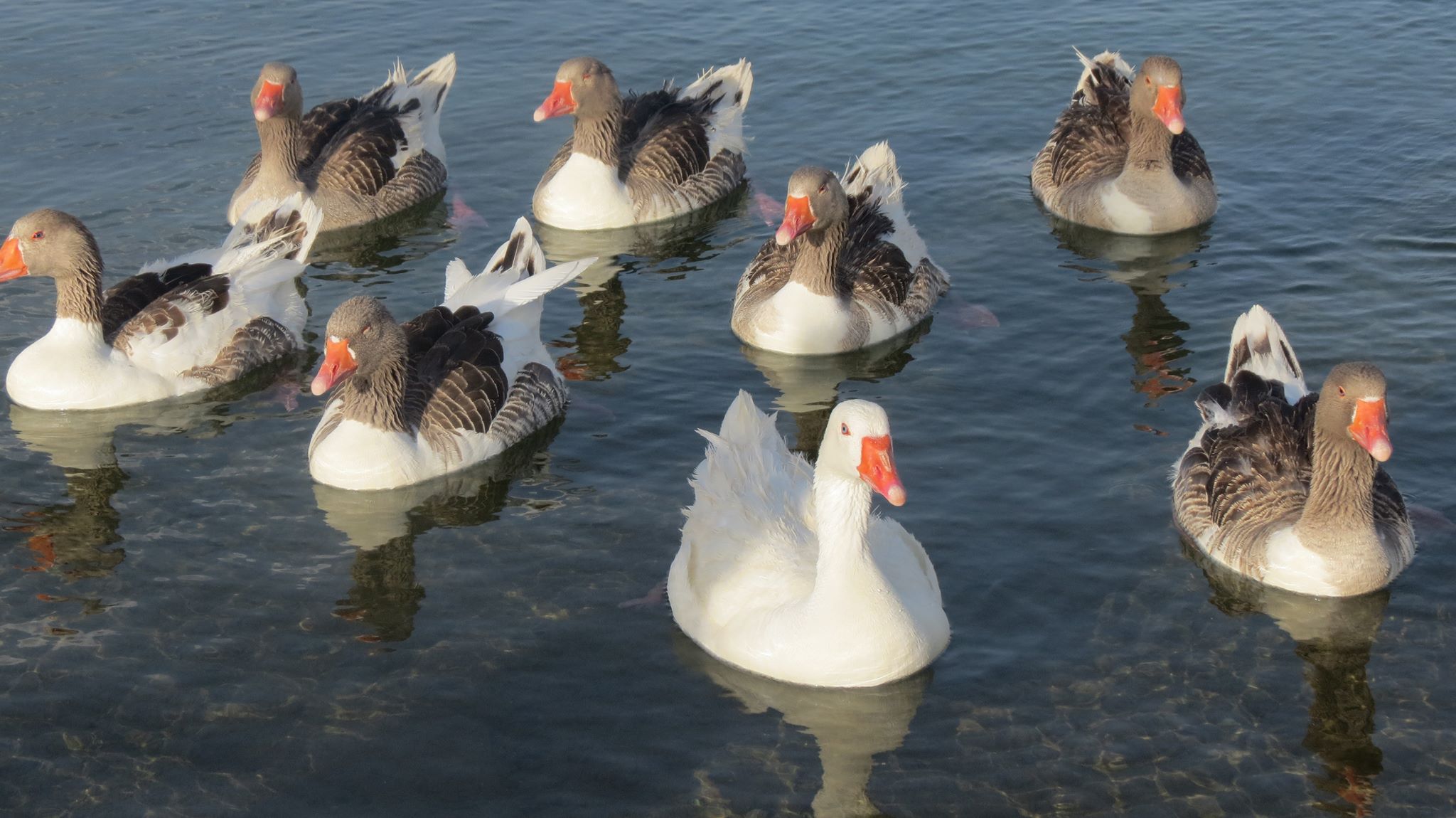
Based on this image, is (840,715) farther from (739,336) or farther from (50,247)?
(50,247)

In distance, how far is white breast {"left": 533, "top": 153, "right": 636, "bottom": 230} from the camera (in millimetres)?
17844

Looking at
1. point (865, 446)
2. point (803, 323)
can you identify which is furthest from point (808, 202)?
point (865, 446)

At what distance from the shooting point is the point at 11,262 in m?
14.0

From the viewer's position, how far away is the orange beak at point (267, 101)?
56.5ft

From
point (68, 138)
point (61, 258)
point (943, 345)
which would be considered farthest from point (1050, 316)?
point (68, 138)

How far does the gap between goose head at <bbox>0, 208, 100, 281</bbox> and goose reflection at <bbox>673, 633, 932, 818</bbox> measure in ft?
22.8

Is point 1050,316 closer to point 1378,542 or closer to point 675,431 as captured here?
point 675,431

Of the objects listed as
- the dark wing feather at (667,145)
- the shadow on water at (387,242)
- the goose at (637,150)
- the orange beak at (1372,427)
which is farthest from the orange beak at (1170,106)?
the shadow on water at (387,242)

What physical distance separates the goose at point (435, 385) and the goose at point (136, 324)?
126cm

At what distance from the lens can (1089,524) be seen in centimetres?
1179

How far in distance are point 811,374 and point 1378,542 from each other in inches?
215

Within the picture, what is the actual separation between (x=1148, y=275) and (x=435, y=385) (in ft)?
24.5

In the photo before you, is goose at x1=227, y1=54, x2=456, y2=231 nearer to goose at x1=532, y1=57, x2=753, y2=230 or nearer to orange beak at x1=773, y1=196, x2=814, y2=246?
goose at x1=532, y1=57, x2=753, y2=230

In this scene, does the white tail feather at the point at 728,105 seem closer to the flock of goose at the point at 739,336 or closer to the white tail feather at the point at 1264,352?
the flock of goose at the point at 739,336
